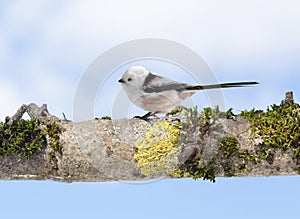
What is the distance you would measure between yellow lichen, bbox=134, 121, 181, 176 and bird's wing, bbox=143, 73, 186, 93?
498 mm

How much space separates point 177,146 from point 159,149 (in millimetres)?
168

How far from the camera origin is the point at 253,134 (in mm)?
5129

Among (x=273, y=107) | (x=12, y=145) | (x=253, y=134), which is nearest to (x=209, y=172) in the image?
(x=253, y=134)

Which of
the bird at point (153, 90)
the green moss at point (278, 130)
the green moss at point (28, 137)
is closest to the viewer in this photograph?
the green moss at point (278, 130)

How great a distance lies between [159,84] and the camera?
555 centimetres

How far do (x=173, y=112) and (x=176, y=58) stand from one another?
0.61 meters

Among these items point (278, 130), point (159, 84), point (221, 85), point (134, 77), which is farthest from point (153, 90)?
point (278, 130)

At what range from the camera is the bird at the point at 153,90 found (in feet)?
18.2

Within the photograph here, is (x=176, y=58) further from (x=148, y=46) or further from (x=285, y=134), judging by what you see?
(x=285, y=134)

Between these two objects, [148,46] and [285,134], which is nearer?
[285,134]

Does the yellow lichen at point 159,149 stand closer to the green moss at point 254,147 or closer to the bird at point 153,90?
the green moss at point 254,147

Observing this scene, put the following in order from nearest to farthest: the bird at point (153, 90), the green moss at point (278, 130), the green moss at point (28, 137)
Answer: the green moss at point (278, 130), the green moss at point (28, 137), the bird at point (153, 90)

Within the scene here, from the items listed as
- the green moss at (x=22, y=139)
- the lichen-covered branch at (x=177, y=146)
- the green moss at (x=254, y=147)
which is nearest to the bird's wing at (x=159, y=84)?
the lichen-covered branch at (x=177, y=146)

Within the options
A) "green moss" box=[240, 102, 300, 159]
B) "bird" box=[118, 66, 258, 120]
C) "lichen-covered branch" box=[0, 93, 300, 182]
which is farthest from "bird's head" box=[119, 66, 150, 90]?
"green moss" box=[240, 102, 300, 159]
